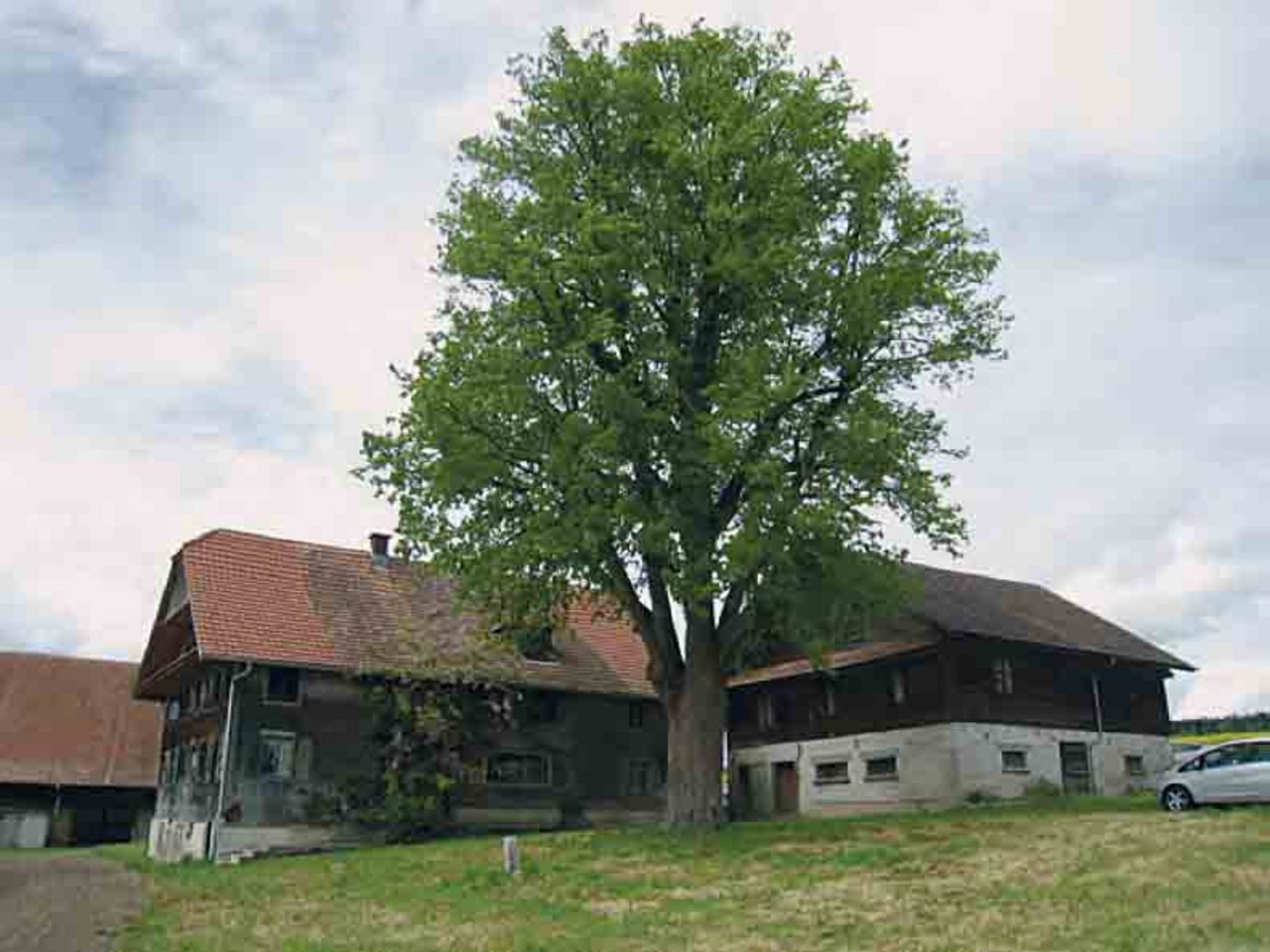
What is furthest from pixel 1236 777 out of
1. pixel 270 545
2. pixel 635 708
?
pixel 270 545

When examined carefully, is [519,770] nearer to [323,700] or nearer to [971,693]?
[323,700]

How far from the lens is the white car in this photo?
81.7 feet

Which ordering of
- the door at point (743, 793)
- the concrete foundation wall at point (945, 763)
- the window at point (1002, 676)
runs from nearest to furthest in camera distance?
the concrete foundation wall at point (945, 763)
the window at point (1002, 676)
the door at point (743, 793)

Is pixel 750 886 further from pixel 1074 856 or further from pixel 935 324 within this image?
pixel 935 324

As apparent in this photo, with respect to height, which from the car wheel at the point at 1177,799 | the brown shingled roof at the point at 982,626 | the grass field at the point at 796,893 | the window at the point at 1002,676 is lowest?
the grass field at the point at 796,893

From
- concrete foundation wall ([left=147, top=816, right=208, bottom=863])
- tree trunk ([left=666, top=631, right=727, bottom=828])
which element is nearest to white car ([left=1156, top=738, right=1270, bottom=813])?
tree trunk ([left=666, top=631, right=727, bottom=828])

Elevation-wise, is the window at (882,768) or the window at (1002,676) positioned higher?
the window at (1002,676)

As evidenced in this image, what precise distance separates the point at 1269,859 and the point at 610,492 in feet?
42.5

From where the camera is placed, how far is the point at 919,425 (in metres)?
25.6

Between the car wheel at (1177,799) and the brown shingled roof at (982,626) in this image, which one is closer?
the car wheel at (1177,799)

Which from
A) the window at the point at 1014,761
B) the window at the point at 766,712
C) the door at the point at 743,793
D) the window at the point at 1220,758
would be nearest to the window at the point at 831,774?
the window at the point at 766,712

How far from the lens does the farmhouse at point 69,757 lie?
44.8m

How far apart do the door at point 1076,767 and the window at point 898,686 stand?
188 inches

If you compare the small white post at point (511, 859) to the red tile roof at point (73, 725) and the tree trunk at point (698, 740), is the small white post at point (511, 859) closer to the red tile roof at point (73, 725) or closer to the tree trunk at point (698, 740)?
the tree trunk at point (698, 740)
